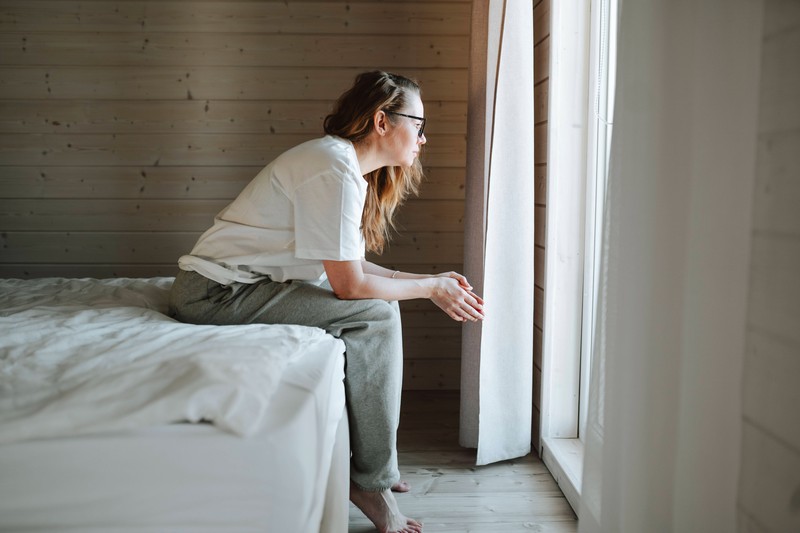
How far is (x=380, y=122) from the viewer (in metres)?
1.91

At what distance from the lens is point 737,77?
0.89m

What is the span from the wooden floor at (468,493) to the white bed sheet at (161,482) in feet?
2.78

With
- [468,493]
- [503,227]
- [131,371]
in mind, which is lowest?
[468,493]

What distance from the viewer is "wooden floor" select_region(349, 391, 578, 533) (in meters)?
1.82

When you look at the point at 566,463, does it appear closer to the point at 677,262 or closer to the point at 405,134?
the point at 405,134

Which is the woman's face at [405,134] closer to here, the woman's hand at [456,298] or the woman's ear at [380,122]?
the woman's ear at [380,122]

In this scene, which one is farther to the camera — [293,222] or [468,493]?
[468,493]

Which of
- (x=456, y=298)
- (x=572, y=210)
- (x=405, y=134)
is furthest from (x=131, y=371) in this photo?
(x=572, y=210)

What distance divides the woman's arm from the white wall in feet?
3.12

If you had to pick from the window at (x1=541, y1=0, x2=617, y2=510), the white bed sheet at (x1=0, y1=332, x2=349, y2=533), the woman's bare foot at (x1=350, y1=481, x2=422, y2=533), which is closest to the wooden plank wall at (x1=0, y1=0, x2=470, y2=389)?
the window at (x1=541, y1=0, x2=617, y2=510)

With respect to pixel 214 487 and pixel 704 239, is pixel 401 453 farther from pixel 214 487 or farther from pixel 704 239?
pixel 704 239

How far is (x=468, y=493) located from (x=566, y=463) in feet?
0.96

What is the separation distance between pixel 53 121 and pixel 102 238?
1.69ft

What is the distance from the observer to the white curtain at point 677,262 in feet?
2.97
